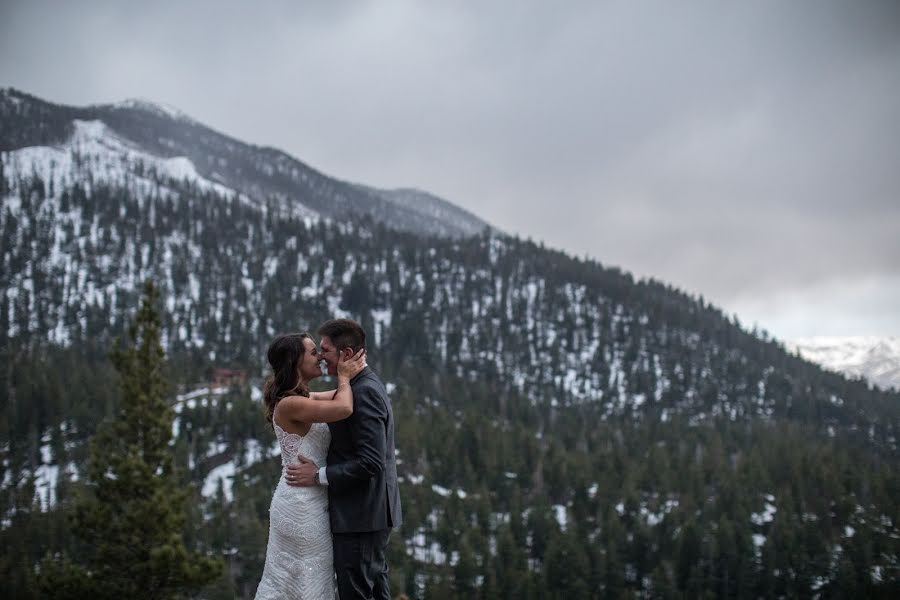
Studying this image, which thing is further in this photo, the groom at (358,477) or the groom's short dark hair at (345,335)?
the groom's short dark hair at (345,335)

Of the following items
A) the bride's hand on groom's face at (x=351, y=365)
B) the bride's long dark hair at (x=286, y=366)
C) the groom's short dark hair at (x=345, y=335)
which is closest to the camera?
the bride's hand on groom's face at (x=351, y=365)

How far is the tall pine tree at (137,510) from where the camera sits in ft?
72.3

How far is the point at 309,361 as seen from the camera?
21.5ft

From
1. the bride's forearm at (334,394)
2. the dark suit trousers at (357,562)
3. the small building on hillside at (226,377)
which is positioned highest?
the bride's forearm at (334,394)

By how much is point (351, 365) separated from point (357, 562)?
172cm

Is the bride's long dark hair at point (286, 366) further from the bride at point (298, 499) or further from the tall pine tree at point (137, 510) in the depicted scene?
the tall pine tree at point (137, 510)

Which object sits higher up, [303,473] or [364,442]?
[364,442]

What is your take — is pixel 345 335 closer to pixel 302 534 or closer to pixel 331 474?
→ pixel 331 474

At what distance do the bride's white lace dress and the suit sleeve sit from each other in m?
0.33

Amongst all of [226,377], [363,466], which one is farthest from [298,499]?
[226,377]

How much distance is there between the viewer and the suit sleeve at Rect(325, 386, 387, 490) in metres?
6.15

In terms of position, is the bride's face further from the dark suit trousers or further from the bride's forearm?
the dark suit trousers

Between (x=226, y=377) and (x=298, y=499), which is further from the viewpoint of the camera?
(x=226, y=377)

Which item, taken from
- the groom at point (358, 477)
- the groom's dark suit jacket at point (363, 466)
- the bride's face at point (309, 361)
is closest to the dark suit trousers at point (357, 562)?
the groom at point (358, 477)
